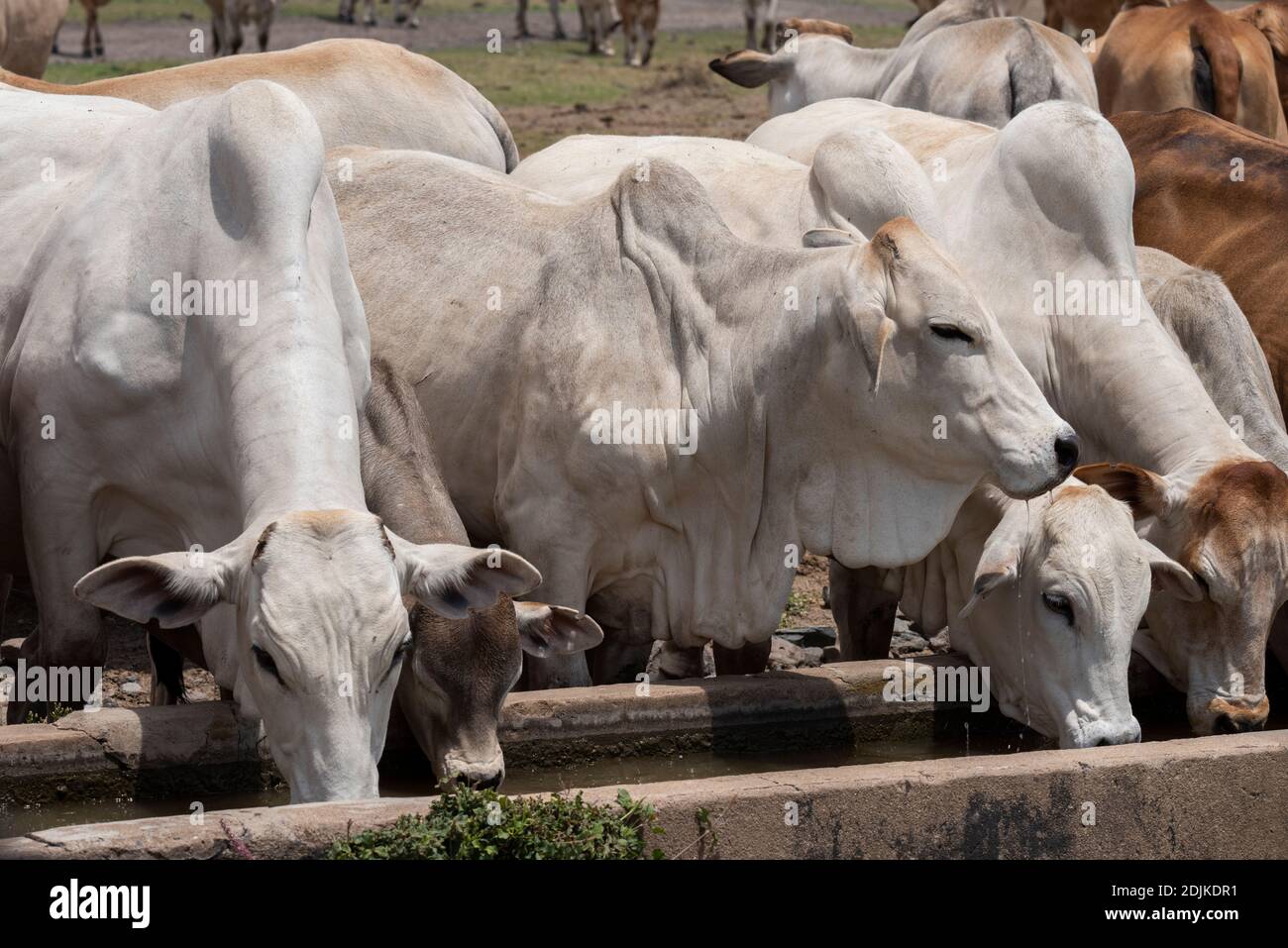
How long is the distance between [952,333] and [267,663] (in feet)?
7.23

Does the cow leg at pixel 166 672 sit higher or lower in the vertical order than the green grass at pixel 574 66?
lower

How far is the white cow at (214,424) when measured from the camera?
4.32 meters

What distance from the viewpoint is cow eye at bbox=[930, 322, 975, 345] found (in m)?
5.61

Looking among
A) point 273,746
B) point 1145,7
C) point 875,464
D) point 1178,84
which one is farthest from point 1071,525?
point 1145,7

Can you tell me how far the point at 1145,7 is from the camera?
38.4 feet

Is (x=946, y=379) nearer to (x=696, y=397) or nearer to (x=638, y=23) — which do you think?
(x=696, y=397)

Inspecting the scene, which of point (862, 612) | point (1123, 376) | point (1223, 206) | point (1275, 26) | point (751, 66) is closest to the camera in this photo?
point (1123, 376)

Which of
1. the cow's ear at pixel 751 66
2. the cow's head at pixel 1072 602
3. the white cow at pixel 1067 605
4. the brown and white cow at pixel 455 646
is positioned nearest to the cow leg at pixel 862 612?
the white cow at pixel 1067 605

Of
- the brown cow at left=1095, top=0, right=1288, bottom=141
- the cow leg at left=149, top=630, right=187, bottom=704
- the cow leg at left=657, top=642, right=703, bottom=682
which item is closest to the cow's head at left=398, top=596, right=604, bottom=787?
the cow leg at left=149, top=630, right=187, bottom=704

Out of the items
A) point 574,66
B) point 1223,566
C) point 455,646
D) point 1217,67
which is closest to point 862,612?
point 1223,566

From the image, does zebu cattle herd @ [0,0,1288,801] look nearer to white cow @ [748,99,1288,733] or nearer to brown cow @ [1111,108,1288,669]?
white cow @ [748,99,1288,733]

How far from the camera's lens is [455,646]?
197 inches

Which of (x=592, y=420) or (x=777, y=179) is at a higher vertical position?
(x=777, y=179)

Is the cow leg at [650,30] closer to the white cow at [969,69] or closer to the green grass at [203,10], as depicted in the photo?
the green grass at [203,10]
